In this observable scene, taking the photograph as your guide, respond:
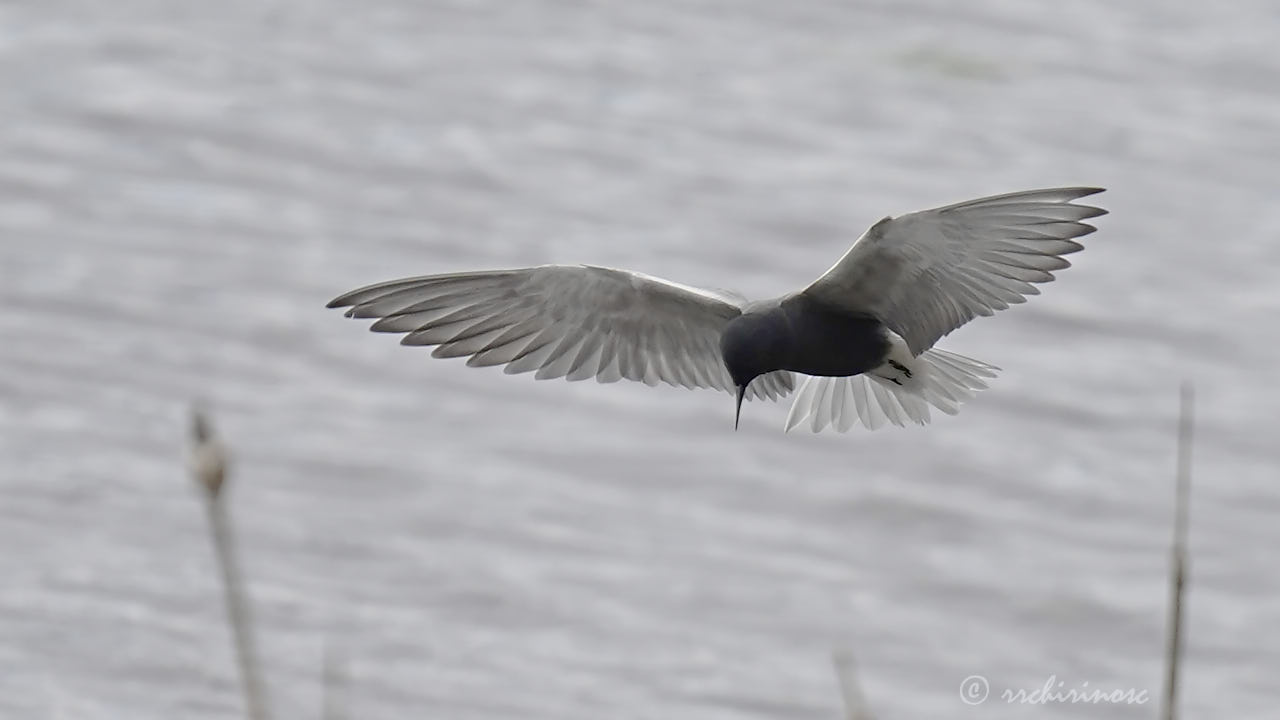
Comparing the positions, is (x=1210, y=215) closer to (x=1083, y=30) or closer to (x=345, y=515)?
(x=1083, y=30)

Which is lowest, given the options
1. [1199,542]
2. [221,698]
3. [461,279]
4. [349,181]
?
[221,698]

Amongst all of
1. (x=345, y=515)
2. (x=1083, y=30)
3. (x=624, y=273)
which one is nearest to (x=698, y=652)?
(x=345, y=515)

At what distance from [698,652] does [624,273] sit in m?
3.43

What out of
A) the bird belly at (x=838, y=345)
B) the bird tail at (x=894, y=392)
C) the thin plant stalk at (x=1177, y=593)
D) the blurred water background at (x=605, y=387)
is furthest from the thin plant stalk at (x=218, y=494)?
the blurred water background at (x=605, y=387)

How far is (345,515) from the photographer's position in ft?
28.7

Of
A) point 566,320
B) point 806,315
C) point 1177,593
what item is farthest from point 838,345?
point 1177,593

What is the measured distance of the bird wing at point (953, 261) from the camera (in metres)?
4.51

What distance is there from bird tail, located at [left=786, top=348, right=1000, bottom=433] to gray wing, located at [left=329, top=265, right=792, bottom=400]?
302mm

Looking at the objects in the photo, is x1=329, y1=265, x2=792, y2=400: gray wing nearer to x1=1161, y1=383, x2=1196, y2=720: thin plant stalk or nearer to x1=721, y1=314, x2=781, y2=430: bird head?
x1=721, y1=314, x2=781, y2=430: bird head

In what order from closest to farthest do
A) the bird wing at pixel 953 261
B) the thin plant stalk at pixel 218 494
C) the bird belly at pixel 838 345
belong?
the thin plant stalk at pixel 218 494, the bird wing at pixel 953 261, the bird belly at pixel 838 345

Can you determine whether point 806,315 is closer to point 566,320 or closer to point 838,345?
point 838,345

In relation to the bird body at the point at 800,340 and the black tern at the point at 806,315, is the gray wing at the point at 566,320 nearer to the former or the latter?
the black tern at the point at 806,315

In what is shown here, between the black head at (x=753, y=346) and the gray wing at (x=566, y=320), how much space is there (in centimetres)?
33

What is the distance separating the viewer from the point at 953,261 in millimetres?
4645
